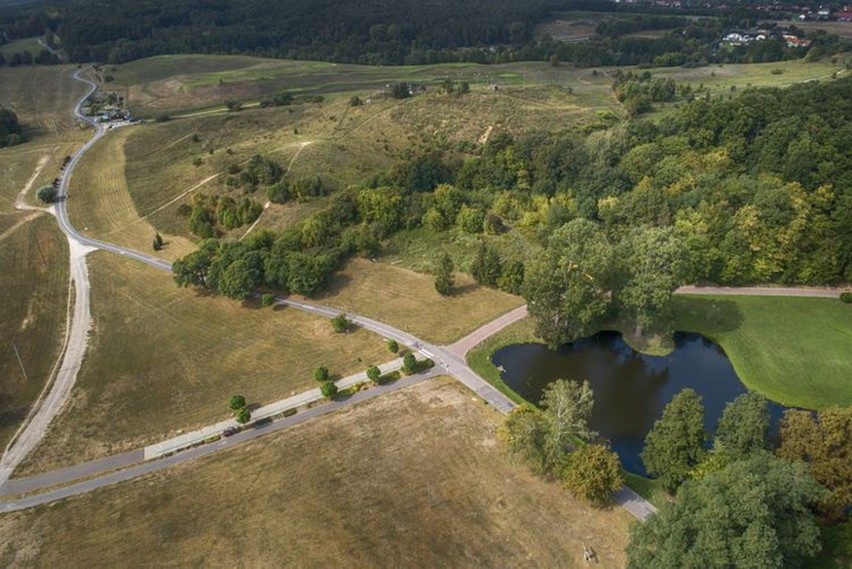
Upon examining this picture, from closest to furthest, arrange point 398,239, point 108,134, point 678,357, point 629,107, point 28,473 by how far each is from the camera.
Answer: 1. point 28,473
2. point 678,357
3. point 398,239
4. point 629,107
5. point 108,134

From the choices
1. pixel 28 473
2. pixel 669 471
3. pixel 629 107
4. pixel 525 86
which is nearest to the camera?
pixel 669 471

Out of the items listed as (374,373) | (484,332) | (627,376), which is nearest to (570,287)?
(627,376)

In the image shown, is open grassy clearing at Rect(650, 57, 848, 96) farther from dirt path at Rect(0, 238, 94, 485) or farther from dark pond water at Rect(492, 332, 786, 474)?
dirt path at Rect(0, 238, 94, 485)

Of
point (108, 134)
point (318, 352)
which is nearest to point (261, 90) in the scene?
point (108, 134)

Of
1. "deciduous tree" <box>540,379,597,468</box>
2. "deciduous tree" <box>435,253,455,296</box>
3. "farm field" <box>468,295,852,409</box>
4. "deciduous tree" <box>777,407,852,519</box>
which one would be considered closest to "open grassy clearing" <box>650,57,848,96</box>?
"farm field" <box>468,295,852,409</box>

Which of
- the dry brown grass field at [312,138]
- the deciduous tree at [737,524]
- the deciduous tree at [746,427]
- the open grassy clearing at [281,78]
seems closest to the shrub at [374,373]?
the deciduous tree at [737,524]

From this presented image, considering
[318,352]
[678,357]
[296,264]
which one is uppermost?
[296,264]

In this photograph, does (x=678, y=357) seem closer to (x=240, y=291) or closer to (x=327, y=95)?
(x=240, y=291)
